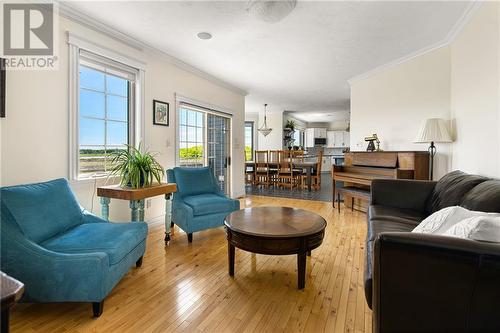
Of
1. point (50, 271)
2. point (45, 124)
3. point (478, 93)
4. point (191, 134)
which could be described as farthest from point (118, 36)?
point (478, 93)

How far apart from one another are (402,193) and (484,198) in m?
1.10

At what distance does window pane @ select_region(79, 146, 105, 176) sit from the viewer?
2852 millimetres

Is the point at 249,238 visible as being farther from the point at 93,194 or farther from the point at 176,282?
the point at 93,194

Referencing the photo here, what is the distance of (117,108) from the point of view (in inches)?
129

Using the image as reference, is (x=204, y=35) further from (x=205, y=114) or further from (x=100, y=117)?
(x=205, y=114)

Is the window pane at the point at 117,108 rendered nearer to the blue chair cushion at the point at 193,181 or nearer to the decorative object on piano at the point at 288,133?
the blue chair cushion at the point at 193,181

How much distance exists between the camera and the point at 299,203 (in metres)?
5.28

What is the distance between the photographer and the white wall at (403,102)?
140 inches

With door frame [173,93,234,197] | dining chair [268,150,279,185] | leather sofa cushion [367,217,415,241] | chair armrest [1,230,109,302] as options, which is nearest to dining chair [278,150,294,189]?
dining chair [268,150,279,185]

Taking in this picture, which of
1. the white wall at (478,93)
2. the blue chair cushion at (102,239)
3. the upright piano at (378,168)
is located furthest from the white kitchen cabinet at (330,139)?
the blue chair cushion at (102,239)

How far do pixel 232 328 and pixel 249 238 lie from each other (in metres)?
0.60

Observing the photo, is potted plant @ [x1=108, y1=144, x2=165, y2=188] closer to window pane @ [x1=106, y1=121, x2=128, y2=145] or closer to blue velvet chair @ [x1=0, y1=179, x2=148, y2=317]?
window pane @ [x1=106, y1=121, x2=128, y2=145]

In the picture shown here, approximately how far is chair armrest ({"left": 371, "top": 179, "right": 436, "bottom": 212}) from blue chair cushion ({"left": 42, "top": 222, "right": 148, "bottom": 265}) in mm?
2448

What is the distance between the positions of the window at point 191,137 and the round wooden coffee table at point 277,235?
2.38m
